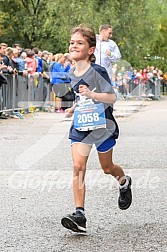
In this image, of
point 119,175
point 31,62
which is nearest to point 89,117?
point 119,175

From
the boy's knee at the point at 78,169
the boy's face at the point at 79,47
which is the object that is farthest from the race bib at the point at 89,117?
the boy's face at the point at 79,47

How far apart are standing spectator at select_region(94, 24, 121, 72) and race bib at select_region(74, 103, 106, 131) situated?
7.59 m

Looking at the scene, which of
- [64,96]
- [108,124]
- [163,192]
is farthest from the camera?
[64,96]

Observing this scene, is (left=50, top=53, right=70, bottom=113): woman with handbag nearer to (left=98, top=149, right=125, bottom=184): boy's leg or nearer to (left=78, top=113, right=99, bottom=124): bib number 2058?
(left=98, top=149, right=125, bottom=184): boy's leg

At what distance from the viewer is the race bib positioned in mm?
5602

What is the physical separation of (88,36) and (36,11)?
41.4 m

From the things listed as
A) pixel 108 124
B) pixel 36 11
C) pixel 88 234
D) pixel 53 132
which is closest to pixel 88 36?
pixel 108 124

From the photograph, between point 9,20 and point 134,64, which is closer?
point 134,64

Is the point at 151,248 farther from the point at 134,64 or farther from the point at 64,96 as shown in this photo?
the point at 134,64

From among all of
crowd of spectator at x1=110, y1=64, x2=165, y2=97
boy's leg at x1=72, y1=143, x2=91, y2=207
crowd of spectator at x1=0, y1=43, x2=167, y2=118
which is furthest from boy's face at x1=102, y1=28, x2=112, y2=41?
crowd of spectator at x1=110, y1=64, x2=165, y2=97

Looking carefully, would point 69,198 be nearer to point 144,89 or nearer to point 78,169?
point 78,169

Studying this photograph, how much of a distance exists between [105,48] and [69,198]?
6.91 metres

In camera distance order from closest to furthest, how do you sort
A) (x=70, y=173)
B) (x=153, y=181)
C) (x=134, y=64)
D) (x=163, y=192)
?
(x=163, y=192)
(x=153, y=181)
(x=70, y=173)
(x=134, y=64)

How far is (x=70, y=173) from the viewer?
333 inches
